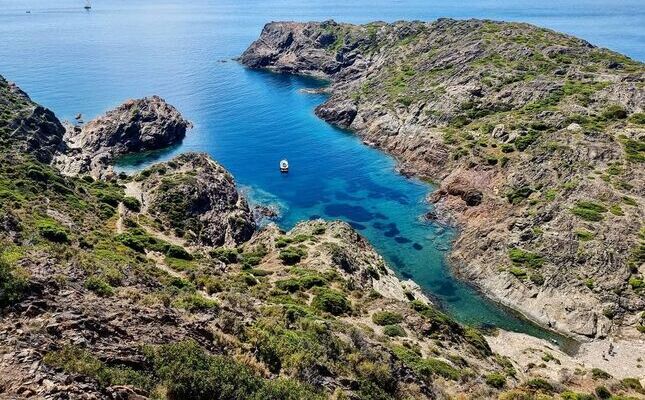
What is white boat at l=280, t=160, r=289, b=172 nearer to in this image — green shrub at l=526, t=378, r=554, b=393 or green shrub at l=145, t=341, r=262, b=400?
green shrub at l=526, t=378, r=554, b=393

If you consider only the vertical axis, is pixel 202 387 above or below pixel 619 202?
above

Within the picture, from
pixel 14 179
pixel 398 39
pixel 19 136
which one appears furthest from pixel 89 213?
pixel 398 39

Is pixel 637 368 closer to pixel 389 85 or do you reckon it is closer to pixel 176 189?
pixel 176 189

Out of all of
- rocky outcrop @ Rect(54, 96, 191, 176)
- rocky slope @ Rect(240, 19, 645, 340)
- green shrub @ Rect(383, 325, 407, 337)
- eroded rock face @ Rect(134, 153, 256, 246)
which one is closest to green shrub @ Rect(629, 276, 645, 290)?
rocky slope @ Rect(240, 19, 645, 340)

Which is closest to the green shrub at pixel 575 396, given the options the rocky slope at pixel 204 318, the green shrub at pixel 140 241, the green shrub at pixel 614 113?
the rocky slope at pixel 204 318

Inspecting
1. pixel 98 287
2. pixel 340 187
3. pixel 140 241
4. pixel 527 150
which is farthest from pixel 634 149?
pixel 98 287

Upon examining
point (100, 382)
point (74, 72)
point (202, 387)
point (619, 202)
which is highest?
point (100, 382)
